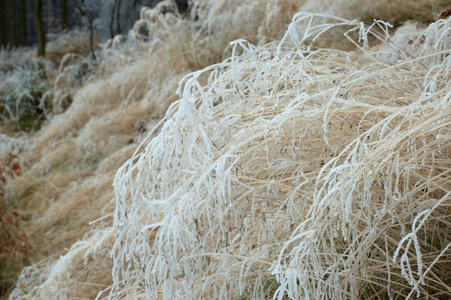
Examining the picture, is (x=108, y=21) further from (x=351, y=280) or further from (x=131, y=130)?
(x=351, y=280)

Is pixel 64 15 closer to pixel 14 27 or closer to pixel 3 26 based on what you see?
pixel 14 27

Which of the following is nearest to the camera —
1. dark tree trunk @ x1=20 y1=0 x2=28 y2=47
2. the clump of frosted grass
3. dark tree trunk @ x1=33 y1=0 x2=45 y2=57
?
the clump of frosted grass

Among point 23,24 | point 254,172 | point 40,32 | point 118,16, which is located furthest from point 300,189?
point 23,24

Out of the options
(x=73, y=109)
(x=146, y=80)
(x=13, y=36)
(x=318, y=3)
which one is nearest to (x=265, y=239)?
(x=318, y=3)

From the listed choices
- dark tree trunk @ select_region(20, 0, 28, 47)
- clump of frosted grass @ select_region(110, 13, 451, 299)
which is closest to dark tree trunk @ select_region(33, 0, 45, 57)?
dark tree trunk @ select_region(20, 0, 28, 47)

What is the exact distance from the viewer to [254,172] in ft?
4.19

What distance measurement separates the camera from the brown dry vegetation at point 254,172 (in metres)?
1.08

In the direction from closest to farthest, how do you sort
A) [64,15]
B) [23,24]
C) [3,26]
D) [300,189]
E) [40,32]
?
[300,189], [40,32], [64,15], [23,24], [3,26]

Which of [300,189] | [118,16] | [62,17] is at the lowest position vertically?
[62,17]

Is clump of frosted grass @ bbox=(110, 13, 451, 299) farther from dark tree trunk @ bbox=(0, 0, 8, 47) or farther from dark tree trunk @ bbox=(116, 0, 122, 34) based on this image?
dark tree trunk @ bbox=(0, 0, 8, 47)

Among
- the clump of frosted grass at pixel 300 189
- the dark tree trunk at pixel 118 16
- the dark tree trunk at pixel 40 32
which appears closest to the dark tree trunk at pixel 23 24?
the dark tree trunk at pixel 40 32

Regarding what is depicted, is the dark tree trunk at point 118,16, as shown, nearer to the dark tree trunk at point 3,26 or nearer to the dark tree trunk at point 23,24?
the dark tree trunk at point 23,24

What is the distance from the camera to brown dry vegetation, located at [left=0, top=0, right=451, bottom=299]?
3.54 ft

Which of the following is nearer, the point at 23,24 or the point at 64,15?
the point at 64,15
